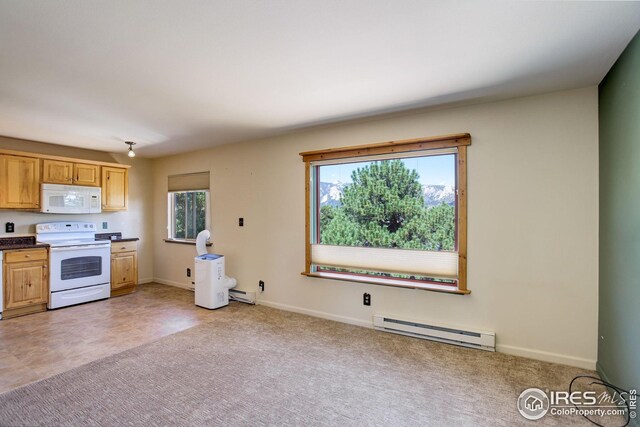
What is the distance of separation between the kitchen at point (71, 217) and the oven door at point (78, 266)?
0.01 metres

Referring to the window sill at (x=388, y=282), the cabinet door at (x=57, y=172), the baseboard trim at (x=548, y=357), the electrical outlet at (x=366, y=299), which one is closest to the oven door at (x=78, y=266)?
the cabinet door at (x=57, y=172)

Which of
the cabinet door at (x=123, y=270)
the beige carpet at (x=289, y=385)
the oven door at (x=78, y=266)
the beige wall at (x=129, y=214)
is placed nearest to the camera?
the beige carpet at (x=289, y=385)

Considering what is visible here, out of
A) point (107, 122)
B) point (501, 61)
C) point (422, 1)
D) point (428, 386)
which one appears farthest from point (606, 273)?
point (107, 122)

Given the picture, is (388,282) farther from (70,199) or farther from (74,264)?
(70,199)

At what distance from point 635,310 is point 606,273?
1.95 ft

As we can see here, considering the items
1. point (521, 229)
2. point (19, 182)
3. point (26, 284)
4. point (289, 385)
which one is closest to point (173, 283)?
point (26, 284)

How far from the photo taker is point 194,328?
139 inches

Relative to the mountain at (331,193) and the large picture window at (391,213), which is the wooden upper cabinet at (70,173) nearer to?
the large picture window at (391,213)

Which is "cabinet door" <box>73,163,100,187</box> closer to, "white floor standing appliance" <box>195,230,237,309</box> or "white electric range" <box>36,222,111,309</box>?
"white electric range" <box>36,222,111,309</box>

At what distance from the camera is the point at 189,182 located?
5.39 metres

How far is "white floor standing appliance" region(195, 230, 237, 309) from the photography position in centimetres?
425

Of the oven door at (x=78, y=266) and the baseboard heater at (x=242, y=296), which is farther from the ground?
the oven door at (x=78, y=266)

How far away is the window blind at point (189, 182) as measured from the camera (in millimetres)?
5168

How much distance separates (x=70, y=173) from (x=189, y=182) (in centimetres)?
168
